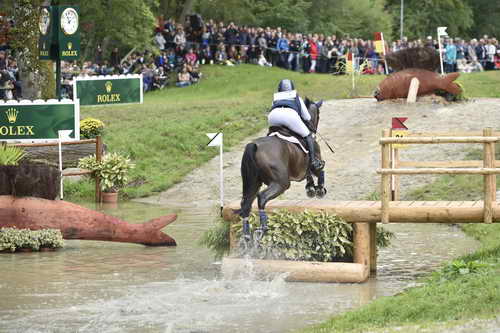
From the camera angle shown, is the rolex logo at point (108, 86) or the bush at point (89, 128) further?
the bush at point (89, 128)

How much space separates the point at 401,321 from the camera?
10.9 metres

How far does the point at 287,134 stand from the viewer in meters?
15.5

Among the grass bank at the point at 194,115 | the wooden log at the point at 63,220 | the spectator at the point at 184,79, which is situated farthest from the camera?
the spectator at the point at 184,79

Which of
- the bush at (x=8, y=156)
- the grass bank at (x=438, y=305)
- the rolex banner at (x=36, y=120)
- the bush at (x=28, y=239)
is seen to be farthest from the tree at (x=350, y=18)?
the grass bank at (x=438, y=305)

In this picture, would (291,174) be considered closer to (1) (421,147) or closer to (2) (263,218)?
(2) (263,218)

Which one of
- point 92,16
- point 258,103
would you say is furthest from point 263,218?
point 92,16

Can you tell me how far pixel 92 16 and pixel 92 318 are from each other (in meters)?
29.5

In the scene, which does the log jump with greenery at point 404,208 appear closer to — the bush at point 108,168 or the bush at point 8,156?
the bush at point 8,156

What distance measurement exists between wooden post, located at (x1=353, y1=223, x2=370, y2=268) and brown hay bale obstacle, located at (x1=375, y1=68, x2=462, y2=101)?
15.9 meters

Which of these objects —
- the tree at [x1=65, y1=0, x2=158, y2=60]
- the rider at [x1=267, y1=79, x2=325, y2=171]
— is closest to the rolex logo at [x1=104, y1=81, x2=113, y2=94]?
the rider at [x1=267, y1=79, x2=325, y2=171]

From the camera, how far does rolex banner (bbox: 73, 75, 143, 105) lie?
23.8m

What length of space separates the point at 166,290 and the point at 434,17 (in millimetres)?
53492

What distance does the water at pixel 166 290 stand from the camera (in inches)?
474

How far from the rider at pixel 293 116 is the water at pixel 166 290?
1923 mm
